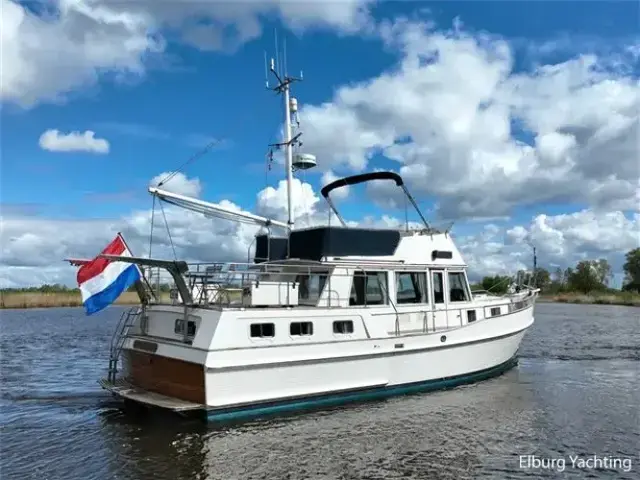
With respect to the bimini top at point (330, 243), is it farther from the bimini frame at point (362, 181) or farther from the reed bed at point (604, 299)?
the reed bed at point (604, 299)

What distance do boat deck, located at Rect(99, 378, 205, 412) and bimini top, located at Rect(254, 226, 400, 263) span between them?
193 inches

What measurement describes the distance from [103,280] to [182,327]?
218 cm

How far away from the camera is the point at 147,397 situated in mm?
12320

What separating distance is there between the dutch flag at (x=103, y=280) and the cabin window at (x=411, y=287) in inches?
270

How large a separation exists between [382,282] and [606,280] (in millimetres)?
98097

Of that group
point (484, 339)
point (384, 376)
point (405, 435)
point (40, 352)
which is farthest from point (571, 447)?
point (40, 352)

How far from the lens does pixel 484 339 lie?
54.5 feet

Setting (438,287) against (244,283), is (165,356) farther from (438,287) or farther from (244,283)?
(438,287)

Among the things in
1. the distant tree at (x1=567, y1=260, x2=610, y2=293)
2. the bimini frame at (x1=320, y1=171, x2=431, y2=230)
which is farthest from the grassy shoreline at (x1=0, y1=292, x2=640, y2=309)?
the bimini frame at (x1=320, y1=171, x2=431, y2=230)

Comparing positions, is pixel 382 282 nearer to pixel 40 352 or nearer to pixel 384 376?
pixel 384 376

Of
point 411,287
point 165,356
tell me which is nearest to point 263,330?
point 165,356

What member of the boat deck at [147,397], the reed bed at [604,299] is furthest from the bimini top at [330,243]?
the reed bed at [604,299]

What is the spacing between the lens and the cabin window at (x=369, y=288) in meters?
14.9

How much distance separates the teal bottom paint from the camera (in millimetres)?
11984
